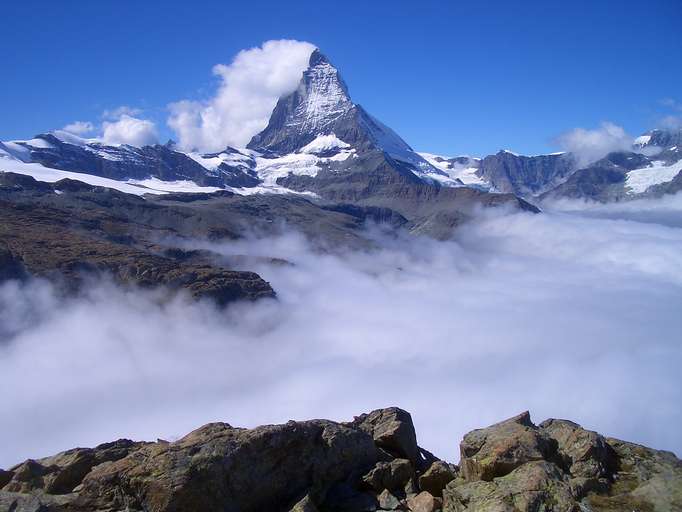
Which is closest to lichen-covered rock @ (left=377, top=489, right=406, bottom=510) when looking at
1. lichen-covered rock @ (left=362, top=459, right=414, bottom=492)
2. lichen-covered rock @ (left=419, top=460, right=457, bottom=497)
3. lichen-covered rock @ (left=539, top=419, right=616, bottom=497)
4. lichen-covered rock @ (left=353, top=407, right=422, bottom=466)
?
lichen-covered rock @ (left=362, top=459, right=414, bottom=492)

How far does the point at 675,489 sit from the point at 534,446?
17.6 ft

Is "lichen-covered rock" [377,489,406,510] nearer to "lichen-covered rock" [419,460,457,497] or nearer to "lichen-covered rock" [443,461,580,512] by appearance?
"lichen-covered rock" [419,460,457,497]

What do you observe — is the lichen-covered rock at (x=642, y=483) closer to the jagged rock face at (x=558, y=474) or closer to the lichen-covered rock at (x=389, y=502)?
the jagged rock face at (x=558, y=474)

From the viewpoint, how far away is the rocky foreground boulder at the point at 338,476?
19.6m

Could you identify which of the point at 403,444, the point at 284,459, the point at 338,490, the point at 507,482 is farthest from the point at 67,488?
the point at 507,482

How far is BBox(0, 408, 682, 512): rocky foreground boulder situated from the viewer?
19578 millimetres

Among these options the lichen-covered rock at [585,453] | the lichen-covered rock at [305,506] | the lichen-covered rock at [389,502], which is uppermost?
the lichen-covered rock at [585,453]

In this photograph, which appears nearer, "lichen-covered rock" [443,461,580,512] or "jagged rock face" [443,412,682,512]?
"lichen-covered rock" [443,461,580,512]

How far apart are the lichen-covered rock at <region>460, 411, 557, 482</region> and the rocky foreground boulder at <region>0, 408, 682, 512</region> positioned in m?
0.05

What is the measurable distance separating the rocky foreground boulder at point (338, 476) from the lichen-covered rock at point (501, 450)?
0.16 feet

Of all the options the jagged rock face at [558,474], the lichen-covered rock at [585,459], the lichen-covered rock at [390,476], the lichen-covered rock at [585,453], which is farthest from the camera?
the lichen-covered rock at [390,476]

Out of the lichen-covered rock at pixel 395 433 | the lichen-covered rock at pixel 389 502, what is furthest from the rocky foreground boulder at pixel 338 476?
the lichen-covered rock at pixel 395 433

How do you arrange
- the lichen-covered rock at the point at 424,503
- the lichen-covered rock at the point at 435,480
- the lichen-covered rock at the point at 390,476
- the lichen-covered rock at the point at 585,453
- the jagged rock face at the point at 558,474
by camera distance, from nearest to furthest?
the jagged rock face at the point at 558,474
the lichen-covered rock at the point at 424,503
the lichen-covered rock at the point at 585,453
the lichen-covered rock at the point at 435,480
the lichen-covered rock at the point at 390,476

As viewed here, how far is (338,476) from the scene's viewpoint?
2423 centimetres
